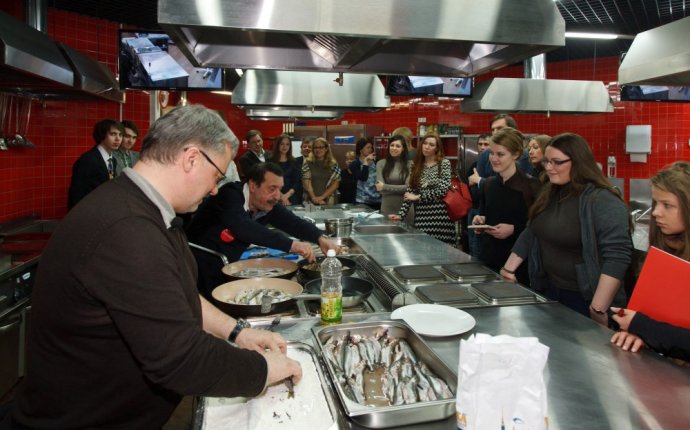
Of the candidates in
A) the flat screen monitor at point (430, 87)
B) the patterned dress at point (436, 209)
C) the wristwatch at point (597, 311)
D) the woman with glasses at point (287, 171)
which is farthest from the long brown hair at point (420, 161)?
the wristwatch at point (597, 311)

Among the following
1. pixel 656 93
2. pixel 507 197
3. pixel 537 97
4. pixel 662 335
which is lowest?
pixel 662 335

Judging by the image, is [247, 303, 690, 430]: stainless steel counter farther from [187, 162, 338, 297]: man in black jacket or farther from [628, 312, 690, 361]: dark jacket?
[187, 162, 338, 297]: man in black jacket

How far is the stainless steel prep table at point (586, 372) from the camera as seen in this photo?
1098 mm

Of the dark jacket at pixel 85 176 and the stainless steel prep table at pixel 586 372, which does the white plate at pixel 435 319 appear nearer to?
the stainless steel prep table at pixel 586 372

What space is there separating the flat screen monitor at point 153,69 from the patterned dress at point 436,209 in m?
1.99

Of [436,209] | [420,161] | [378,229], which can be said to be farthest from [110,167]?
[436,209]

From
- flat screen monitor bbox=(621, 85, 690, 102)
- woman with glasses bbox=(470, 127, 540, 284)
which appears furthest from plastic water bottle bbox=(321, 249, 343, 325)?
flat screen monitor bbox=(621, 85, 690, 102)

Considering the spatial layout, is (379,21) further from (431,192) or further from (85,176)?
(85,176)

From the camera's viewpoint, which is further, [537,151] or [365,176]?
[365,176]

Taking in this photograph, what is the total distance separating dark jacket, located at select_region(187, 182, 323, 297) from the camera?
255cm

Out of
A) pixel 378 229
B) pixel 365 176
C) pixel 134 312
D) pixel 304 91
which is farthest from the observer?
pixel 365 176

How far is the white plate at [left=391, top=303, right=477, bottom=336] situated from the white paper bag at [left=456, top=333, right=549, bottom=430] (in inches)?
27.4

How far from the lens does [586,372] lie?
4.38ft

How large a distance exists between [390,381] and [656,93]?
5.25 m
